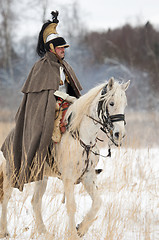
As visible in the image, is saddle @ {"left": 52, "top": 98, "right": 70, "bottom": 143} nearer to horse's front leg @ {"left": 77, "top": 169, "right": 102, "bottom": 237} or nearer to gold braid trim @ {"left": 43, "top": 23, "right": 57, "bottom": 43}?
horse's front leg @ {"left": 77, "top": 169, "right": 102, "bottom": 237}

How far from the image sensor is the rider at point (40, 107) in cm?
279

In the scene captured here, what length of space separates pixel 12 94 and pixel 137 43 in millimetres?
6095

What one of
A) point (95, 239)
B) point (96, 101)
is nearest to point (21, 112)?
point (96, 101)

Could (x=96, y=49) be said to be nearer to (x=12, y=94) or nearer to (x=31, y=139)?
(x=12, y=94)

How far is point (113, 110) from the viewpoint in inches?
97.6

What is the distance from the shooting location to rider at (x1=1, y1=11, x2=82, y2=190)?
110 inches

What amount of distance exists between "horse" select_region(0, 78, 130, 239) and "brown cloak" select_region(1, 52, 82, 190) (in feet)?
0.54

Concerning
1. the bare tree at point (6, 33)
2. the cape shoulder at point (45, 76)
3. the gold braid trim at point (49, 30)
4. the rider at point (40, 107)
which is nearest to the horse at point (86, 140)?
the rider at point (40, 107)

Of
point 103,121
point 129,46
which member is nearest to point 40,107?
point 103,121

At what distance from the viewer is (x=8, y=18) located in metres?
11.0

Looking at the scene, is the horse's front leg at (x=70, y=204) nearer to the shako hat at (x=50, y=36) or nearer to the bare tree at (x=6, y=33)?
the shako hat at (x=50, y=36)

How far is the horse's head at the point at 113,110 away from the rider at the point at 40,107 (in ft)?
1.42

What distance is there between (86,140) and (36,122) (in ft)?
1.80

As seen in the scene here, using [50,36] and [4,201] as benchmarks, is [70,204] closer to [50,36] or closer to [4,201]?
[4,201]
